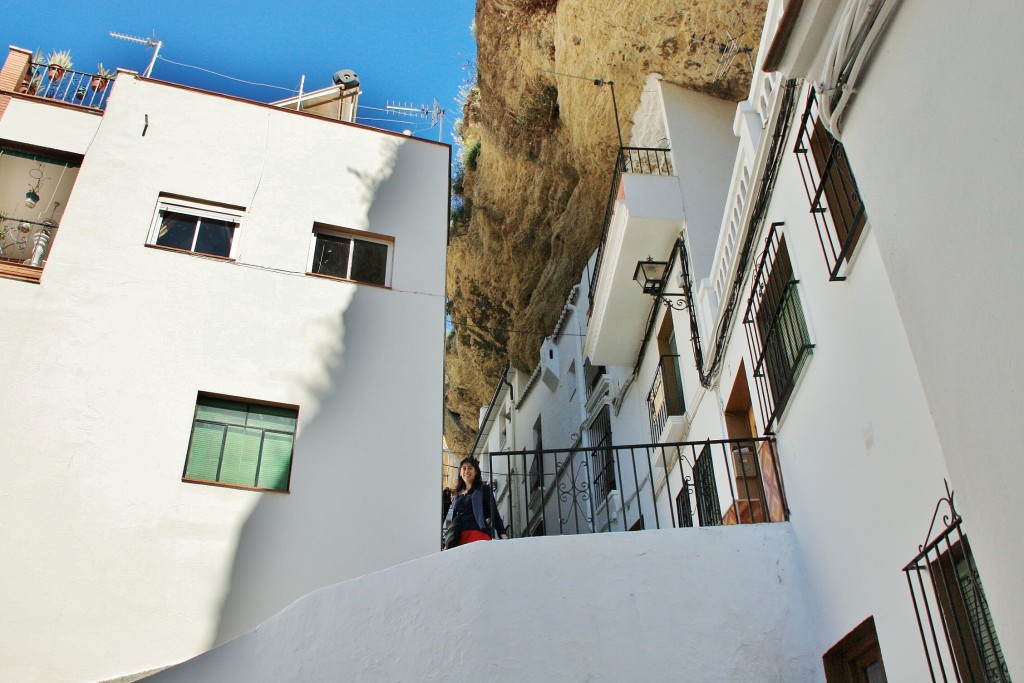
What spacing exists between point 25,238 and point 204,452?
12.5 feet

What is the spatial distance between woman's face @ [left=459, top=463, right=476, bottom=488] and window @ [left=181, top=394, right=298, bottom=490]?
1685 millimetres

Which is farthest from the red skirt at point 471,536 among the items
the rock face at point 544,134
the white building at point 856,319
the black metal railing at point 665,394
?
the rock face at point 544,134

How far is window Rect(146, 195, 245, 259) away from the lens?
10078 millimetres

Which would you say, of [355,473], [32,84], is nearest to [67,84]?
[32,84]

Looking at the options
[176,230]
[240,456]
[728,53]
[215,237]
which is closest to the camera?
[240,456]

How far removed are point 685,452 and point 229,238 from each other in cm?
612

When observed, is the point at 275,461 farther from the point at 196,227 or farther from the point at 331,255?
the point at 196,227

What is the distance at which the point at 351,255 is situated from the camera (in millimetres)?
10766

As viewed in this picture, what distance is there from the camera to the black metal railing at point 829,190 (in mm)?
5672

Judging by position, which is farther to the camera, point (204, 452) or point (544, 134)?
point (544, 134)

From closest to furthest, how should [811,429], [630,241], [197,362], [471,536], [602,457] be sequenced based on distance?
1. [811,429]
2. [471,536]
3. [197,362]
4. [630,241]
5. [602,457]

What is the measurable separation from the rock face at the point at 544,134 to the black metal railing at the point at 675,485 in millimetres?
4354

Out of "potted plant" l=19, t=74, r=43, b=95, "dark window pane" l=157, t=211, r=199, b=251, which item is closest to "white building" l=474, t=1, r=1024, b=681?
"dark window pane" l=157, t=211, r=199, b=251

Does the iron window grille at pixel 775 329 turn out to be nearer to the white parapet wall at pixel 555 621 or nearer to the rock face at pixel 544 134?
the white parapet wall at pixel 555 621
